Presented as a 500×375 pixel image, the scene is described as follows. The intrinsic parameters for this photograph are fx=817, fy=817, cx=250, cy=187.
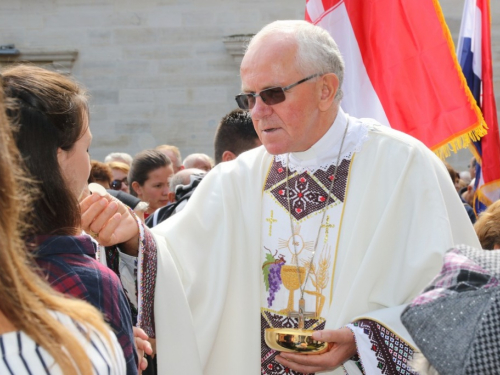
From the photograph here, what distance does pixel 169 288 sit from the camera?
2877 millimetres

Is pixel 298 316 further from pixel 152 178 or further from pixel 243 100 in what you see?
pixel 152 178

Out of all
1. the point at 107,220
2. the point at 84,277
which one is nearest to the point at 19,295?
the point at 84,277

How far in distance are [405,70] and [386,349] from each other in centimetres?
220

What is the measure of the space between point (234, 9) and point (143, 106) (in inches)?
74.4

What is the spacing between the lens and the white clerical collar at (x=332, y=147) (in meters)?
3.27

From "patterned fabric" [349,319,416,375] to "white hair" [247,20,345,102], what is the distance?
3.24ft

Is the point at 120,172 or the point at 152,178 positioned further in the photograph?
the point at 120,172

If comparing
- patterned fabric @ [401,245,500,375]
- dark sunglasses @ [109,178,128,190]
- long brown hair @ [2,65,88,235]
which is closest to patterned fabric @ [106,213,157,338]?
long brown hair @ [2,65,88,235]

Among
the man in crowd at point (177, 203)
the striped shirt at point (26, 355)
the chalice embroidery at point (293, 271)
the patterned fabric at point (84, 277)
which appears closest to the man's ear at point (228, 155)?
the man in crowd at point (177, 203)

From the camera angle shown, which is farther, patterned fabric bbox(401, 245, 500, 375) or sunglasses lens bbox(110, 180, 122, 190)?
sunglasses lens bbox(110, 180, 122, 190)

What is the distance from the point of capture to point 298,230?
10.6ft

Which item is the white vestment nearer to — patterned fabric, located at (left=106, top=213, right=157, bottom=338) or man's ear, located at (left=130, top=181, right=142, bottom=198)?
patterned fabric, located at (left=106, top=213, right=157, bottom=338)

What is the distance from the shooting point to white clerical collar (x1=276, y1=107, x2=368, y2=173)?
3273 mm

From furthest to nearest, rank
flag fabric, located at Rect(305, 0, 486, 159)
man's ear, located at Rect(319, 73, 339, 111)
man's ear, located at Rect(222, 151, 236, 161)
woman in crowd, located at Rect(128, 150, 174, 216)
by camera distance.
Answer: woman in crowd, located at Rect(128, 150, 174, 216) → man's ear, located at Rect(222, 151, 236, 161) → flag fabric, located at Rect(305, 0, 486, 159) → man's ear, located at Rect(319, 73, 339, 111)
